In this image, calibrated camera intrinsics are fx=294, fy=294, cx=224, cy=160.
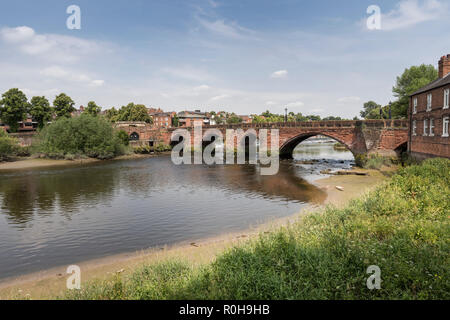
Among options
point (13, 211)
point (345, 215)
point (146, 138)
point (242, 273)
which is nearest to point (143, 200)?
point (13, 211)

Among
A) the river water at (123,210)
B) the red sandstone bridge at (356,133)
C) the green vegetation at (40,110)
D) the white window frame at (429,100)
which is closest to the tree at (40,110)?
the green vegetation at (40,110)

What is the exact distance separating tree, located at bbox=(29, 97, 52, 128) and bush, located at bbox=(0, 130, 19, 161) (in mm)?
24397

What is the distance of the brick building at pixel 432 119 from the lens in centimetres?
2769

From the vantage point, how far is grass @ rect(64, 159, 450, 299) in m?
7.40

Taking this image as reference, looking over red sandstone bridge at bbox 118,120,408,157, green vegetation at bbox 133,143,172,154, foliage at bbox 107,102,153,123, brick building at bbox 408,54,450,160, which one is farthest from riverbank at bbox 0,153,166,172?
foliage at bbox 107,102,153,123

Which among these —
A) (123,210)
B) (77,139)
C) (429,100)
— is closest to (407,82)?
(429,100)

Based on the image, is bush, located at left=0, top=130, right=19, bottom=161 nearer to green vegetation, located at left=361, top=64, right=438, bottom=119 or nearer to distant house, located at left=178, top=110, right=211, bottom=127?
green vegetation, located at left=361, top=64, right=438, bottom=119

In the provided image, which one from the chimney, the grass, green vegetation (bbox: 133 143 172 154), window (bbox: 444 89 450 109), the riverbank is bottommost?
the riverbank

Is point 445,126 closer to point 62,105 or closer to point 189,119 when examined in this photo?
point 62,105

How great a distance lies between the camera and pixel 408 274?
7.58 meters

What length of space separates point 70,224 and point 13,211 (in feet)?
22.8

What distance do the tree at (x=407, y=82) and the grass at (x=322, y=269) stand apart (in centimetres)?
4908

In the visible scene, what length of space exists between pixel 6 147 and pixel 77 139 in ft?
38.0
